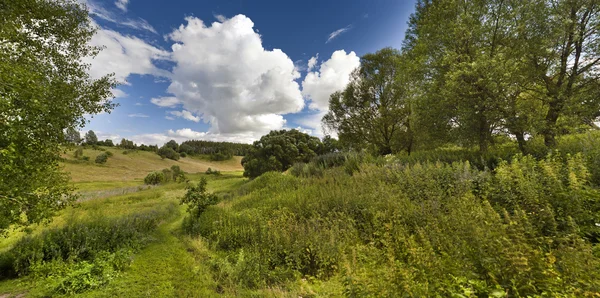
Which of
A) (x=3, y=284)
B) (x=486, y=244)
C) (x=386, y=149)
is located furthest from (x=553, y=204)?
(x=386, y=149)

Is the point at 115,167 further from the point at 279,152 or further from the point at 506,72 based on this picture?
the point at 506,72

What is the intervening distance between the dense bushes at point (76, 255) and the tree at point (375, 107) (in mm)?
19822

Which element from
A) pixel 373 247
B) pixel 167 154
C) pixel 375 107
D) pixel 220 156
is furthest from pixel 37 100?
pixel 220 156

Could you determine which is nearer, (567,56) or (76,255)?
(76,255)

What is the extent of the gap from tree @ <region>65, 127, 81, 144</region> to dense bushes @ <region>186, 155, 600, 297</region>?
17.4 ft

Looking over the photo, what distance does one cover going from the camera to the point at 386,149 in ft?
71.3

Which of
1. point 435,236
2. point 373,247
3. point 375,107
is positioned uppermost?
point 375,107

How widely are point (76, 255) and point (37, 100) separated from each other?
4.22 m

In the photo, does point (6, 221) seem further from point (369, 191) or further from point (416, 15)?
point (416, 15)

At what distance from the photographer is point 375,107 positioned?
21.3 meters

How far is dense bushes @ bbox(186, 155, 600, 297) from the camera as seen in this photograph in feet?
8.69

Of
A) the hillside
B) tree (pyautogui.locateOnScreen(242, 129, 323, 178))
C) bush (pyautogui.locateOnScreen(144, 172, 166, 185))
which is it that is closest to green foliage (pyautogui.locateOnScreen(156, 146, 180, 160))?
the hillside

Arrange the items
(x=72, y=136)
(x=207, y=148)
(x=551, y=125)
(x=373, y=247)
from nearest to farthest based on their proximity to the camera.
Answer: (x=373, y=247), (x=72, y=136), (x=551, y=125), (x=207, y=148)

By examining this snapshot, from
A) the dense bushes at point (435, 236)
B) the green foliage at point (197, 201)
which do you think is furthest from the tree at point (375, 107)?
the green foliage at point (197, 201)
